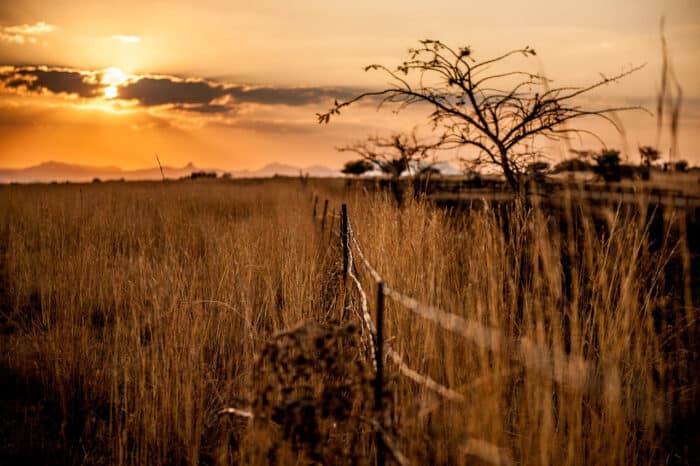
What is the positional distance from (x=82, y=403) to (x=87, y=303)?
6.26 feet

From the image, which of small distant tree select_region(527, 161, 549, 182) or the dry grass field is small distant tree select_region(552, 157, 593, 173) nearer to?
the dry grass field

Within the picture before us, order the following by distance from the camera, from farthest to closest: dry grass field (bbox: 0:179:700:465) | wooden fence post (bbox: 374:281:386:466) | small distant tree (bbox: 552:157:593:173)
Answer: small distant tree (bbox: 552:157:593:173) → dry grass field (bbox: 0:179:700:465) → wooden fence post (bbox: 374:281:386:466)

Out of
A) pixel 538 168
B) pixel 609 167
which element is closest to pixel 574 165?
pixel 609 167

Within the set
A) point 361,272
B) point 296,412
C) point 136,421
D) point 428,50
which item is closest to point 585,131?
point 428,50

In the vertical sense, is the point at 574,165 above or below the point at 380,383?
above

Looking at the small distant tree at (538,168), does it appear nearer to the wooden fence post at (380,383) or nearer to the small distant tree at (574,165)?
the small distant tree at (574,165)

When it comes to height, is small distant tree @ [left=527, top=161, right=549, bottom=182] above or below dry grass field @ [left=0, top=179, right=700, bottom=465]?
above

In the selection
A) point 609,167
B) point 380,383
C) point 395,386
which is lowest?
point 395,386

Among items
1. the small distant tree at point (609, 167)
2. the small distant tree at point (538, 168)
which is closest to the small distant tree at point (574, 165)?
the small distant tree at point (609, 167)

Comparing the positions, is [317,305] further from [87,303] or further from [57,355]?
[87,303]

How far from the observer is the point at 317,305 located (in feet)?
12.3

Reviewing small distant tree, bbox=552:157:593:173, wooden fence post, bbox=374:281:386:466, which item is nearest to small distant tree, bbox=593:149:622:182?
small distant tree, bbox=552:157:593:173

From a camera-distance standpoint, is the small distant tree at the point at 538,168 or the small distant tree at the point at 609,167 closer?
the small distant tree at the point at 609,167

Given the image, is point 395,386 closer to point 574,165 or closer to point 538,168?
point 574,165
